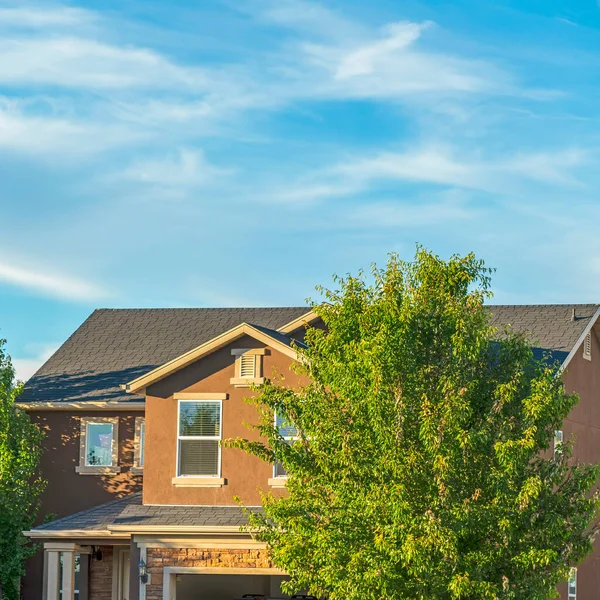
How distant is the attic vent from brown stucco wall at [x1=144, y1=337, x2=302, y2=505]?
9.52m

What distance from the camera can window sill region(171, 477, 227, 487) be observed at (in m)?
26.0

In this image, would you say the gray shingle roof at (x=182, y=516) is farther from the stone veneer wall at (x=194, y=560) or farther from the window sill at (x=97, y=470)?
the window sill at (x=97, y=470)

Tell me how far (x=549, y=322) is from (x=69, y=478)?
14090 mm

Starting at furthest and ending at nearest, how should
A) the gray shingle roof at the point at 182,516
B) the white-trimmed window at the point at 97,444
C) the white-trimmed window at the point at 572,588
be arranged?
the white-trimmed window at the point at 97,444 < the white-trimmed window at the point at 572,588 < the gray shingle roof at the point at 182,516

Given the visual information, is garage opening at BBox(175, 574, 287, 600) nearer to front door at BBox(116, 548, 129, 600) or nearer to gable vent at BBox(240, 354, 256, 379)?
front door at BBox(116, 548, 129, 600)

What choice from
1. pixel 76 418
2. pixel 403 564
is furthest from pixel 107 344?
pixel 403 564

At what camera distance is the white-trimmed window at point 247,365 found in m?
26.2

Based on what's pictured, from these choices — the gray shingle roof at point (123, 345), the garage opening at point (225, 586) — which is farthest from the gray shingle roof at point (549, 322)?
the garage opening at point (225, 586)

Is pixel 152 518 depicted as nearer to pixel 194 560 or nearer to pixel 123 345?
pixel 194 560

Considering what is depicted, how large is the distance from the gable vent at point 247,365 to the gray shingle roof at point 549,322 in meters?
7.58

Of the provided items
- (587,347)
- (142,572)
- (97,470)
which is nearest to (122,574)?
(97,470)

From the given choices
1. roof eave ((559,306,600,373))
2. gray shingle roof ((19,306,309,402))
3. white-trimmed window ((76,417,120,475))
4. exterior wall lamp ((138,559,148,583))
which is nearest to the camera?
exterior wall lamp ((138,559,148,583))

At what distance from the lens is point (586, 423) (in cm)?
3119

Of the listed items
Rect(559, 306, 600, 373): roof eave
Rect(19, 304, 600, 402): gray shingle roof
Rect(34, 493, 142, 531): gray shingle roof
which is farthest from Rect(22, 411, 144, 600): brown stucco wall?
Rect(559, 306, 600, 373): roof eave
